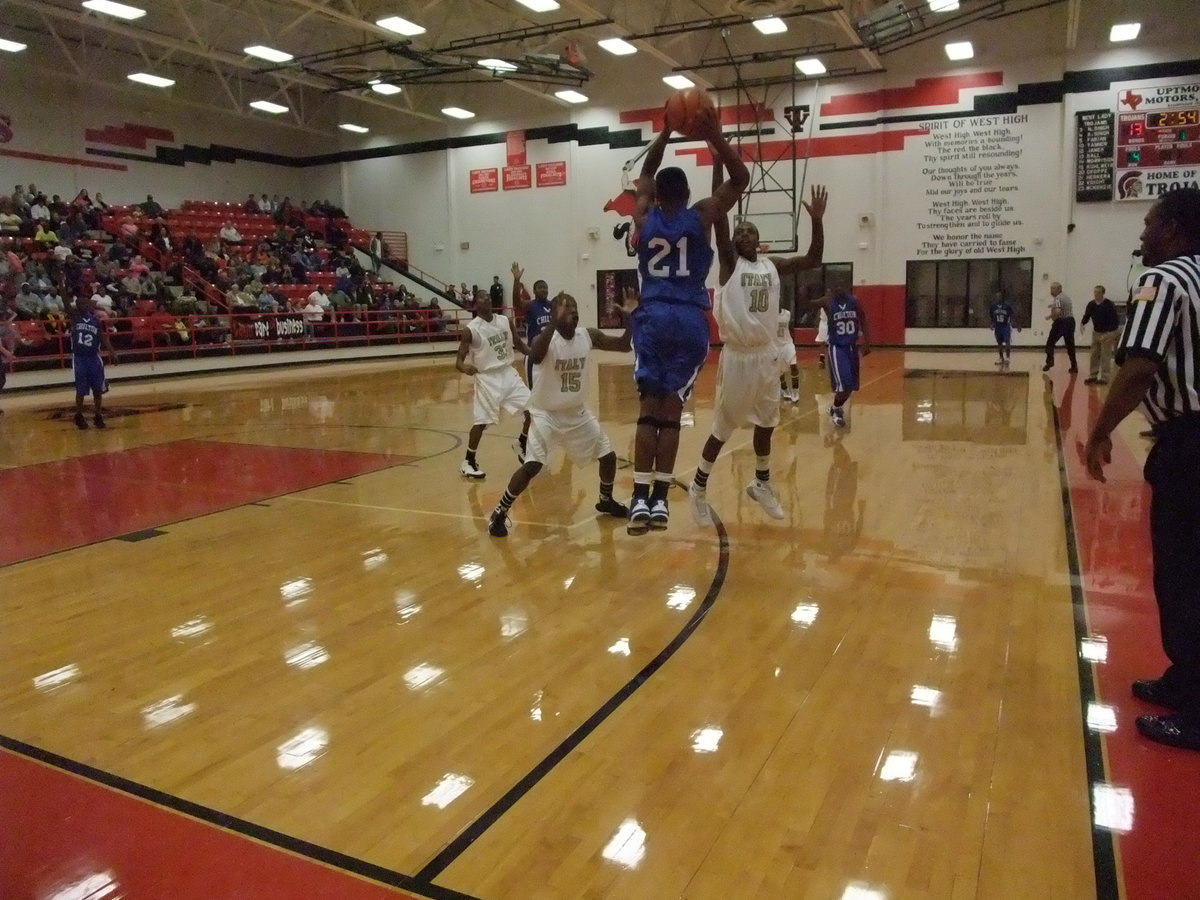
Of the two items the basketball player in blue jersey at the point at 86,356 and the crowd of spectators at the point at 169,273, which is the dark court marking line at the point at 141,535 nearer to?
the basketball player in blue jersey at the point at 86,356

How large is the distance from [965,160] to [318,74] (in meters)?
15.6

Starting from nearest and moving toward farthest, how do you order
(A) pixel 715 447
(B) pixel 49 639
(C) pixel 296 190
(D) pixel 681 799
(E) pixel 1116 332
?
(D) pixel 681 799, (B) pixel 49 639, (A) pixel 715 447, (E) pixel 1116 332, (C) pixel 296 190

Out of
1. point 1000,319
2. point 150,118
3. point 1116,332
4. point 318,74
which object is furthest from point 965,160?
point 150,118

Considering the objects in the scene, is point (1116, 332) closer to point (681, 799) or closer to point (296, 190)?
point (681, 799)

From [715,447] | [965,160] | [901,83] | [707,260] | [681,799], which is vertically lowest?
[681,799]

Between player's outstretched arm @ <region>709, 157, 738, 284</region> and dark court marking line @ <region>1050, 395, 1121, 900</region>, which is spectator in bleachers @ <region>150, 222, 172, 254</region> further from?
dark court marking line @ <region>1050, 395, 1121, 900</region>

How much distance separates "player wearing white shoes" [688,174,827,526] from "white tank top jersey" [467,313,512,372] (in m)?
2.69

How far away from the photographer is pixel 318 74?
2247cm

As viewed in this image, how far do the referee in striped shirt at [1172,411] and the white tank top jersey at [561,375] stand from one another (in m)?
3.28

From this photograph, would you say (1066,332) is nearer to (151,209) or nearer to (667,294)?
(667,294)

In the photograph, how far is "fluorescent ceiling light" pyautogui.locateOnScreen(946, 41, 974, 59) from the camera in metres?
20.5

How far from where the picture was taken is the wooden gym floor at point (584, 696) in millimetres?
2381

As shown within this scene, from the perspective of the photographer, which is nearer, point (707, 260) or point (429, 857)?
point (429, 857)

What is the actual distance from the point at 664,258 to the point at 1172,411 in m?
2.42
